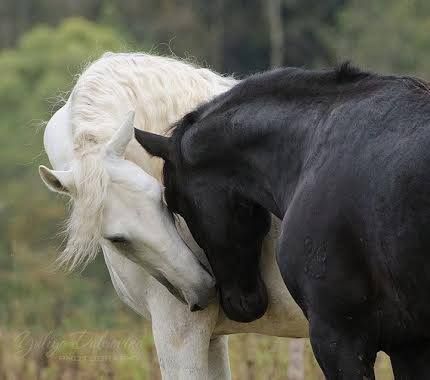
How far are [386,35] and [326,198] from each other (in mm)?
30592

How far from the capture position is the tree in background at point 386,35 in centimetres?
3281

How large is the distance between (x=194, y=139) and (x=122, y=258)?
2.33 feet

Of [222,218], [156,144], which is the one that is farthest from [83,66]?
[222,218]

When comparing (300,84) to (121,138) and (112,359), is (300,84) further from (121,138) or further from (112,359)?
(112,359)

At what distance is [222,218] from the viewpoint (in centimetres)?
489

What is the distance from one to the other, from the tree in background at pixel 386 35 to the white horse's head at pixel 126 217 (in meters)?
25.9

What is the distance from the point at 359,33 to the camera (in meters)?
35.8

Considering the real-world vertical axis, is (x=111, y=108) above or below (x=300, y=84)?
below

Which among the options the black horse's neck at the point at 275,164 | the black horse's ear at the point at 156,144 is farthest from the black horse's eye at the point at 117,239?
the black horse's neck at the point at 275,164

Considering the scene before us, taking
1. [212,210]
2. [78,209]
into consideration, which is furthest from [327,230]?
[78,209]

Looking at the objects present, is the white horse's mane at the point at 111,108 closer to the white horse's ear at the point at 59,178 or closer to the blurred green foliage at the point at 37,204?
the white horse's ear at the point at 59,178

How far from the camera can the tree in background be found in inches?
1292

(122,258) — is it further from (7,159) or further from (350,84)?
(7,159)

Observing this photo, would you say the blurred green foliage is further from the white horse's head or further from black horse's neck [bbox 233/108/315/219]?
black horse's neck [bbox 233/108/315/219]
